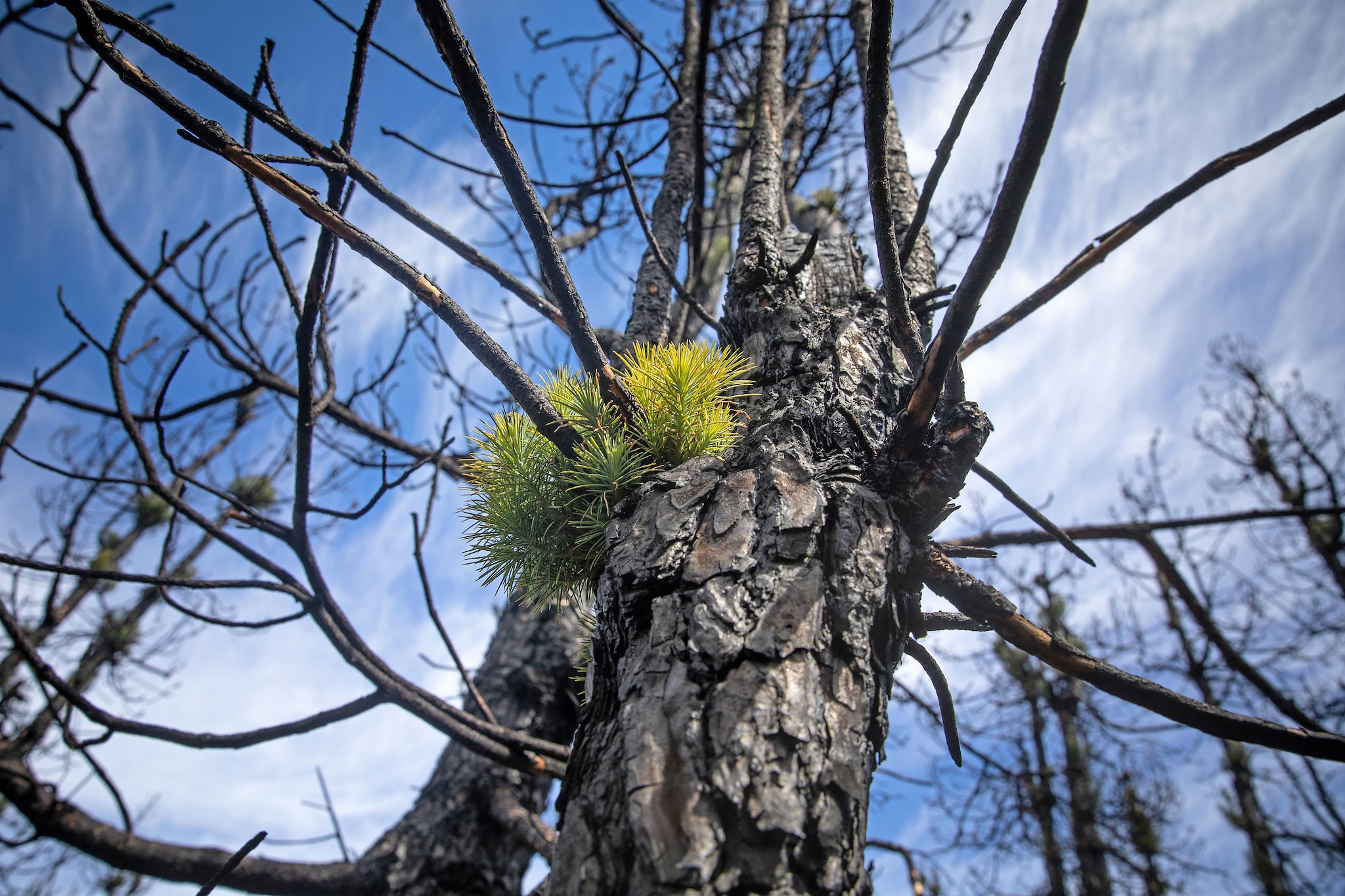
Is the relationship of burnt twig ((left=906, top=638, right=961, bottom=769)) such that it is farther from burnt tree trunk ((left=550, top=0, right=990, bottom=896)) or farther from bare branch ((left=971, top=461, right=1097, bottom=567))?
bare branch ((left=971, top=461, right=1097, bottom=567))

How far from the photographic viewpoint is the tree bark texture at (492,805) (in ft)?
7.07

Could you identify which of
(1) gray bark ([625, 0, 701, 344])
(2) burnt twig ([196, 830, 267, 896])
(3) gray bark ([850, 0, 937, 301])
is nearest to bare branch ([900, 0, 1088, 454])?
(3) gray bark ([850, 0, 937, 301])

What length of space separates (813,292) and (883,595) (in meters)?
1.00

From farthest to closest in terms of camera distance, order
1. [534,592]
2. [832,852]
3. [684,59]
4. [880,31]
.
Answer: [684,59] < [534,592] < [880,31] < [832,852]

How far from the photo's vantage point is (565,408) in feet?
4.17

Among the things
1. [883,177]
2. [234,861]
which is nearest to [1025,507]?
[883,177]

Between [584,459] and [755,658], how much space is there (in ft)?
1.71

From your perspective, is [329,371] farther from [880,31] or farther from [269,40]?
[880,31]

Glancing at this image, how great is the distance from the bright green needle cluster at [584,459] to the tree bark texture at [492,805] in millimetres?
1125

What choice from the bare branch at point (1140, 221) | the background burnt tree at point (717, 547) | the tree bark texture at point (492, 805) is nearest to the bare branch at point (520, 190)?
the background burnt tree at point (717, 547)

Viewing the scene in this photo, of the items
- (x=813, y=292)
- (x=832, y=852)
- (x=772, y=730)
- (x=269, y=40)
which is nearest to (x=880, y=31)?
(x=813, y=292)

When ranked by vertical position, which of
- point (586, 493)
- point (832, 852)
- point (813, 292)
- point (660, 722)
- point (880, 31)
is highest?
point (813, 292)

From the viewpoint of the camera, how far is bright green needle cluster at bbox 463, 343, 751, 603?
1190mm

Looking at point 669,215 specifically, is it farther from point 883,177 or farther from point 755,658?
point 755,658
